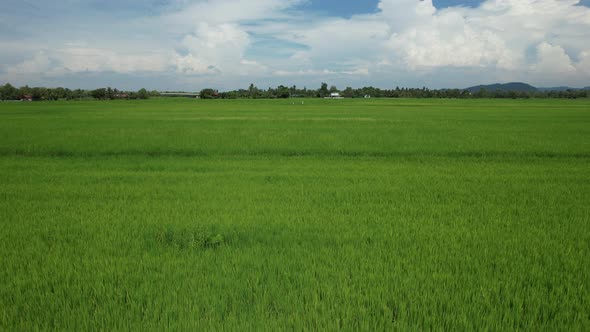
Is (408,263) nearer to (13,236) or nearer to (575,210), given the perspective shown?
(575,210)

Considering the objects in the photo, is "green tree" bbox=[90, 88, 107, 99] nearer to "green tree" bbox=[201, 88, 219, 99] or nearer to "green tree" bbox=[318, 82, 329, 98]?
"green tree" bbox=[201, 88, 219, 99]

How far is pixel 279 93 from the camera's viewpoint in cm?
15000

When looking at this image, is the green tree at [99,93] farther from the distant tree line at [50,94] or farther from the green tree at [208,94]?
the green tree at [208,94]

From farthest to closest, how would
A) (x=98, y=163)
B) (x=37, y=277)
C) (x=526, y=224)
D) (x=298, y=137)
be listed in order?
(x=298, y=137) → (x=98, y=163) → (x=526, y=224) → (x=37, y=277)

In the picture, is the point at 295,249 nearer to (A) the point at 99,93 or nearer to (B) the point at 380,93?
(A) the point at 99,93

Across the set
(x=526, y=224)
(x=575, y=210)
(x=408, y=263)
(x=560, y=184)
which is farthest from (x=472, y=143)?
(x=408, y=263)

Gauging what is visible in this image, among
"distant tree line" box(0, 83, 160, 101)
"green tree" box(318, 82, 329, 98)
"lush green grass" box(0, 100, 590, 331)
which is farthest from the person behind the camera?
"green tree" box(318, 82, 329, 98)

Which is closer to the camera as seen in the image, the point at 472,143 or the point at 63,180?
the point at 63,180

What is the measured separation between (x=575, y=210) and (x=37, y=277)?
29.3 feet

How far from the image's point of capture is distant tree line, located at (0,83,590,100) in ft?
400

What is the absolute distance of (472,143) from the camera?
16.3m

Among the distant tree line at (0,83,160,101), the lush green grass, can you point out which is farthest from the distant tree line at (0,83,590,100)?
the lush green grass

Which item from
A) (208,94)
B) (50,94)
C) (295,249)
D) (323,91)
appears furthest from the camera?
(323,91)

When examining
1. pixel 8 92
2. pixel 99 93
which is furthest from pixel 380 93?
pixel 8 92
